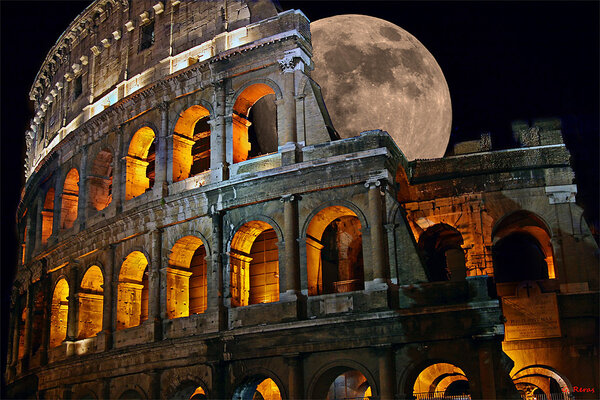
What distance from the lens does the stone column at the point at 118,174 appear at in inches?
936

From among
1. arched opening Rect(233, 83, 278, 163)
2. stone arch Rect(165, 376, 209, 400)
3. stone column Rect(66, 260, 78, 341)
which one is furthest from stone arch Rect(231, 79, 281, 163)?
stone column Rect(66, 260, 78, 341)

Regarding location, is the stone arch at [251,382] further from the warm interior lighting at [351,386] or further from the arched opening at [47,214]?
the arched opening at [47,214]

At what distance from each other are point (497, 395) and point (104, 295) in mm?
12533

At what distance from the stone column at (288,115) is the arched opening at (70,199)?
10.1 m

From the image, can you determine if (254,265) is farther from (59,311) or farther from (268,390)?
(59,311)

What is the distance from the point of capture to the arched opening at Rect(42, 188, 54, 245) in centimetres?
2961

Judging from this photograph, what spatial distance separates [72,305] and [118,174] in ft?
15.3

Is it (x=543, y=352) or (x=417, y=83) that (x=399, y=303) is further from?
(x=417, y=83)

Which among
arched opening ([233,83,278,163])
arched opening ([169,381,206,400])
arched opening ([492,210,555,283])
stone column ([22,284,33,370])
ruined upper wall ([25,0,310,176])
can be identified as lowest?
arched opening ([169,381,206,400])

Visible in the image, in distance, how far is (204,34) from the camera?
23.5m

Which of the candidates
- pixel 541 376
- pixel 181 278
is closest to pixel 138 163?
pixel 181 278

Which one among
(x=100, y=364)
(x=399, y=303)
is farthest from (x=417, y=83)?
(x=100, y=364)

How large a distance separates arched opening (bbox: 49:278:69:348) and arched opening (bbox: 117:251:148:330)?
4.26 metres

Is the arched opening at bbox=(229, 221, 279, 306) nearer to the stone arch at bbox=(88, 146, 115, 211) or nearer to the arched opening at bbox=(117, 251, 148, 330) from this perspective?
the arched opening at bbox=(117, 251, 148, 330)
